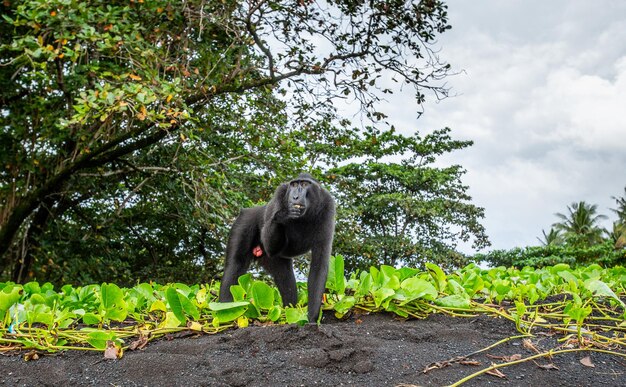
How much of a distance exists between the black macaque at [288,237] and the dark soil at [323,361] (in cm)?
63

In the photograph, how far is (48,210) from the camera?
36.9 ft

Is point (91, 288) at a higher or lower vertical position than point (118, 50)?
lower

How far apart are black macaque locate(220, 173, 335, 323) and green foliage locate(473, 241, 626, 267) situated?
619 inches

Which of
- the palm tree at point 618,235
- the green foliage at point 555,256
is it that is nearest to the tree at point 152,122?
the green foliage at point 555,256

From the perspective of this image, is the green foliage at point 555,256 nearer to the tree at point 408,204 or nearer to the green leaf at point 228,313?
the tree at point 408,204

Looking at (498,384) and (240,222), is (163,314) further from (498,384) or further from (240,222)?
(498,384)

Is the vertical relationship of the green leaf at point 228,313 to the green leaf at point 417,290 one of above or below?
below

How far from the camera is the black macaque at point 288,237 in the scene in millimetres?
4492

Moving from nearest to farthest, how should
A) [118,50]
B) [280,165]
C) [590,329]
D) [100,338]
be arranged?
[100,338] < [590,329] < [118,50] < [280,165]

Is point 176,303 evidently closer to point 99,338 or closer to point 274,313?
point 99,338

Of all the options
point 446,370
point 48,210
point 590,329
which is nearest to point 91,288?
point 446,370

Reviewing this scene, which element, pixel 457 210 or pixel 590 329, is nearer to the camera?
pixel 590 329

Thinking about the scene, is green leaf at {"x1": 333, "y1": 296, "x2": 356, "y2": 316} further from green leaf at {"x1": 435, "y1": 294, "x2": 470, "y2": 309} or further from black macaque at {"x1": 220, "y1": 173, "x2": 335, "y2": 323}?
green leaf at {"x1": 435, "y1": 294, "x2": 470, "y2": 309}

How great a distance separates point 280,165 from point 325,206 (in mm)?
6215
